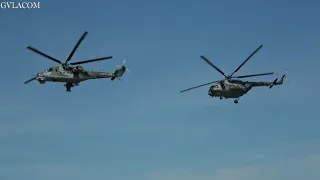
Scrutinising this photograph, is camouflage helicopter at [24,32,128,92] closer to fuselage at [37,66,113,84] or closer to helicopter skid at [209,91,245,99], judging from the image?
fuselage at [37,66,113,84]

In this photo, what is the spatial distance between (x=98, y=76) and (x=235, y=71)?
31.6 metres

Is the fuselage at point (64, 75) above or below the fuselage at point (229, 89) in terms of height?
above

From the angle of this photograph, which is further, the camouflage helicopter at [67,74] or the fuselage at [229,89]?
the fuselage at [229,89]

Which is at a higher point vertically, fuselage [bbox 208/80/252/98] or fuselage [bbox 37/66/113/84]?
fuselage [bbox 37/66/113/84]

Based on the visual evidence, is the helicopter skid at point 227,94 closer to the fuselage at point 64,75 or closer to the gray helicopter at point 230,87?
the gray helicopter at point 230,87

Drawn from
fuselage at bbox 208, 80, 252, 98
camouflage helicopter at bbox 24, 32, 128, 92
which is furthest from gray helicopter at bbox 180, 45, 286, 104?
camouflage helicopter at bbox 24, 32, 128, 92

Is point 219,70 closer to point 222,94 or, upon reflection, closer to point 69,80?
point 222,94

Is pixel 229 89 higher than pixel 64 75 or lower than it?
lower

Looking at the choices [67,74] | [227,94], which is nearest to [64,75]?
[67,74]

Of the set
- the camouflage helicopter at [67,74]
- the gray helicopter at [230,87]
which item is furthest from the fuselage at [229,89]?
the camouflage helicopter at [67,74]

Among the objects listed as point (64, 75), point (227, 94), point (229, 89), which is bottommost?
point (227, 94)

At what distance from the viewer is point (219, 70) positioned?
12138 centimetres

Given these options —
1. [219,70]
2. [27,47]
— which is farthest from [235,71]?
[27,47]

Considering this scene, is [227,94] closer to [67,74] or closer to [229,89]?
[229,89]
